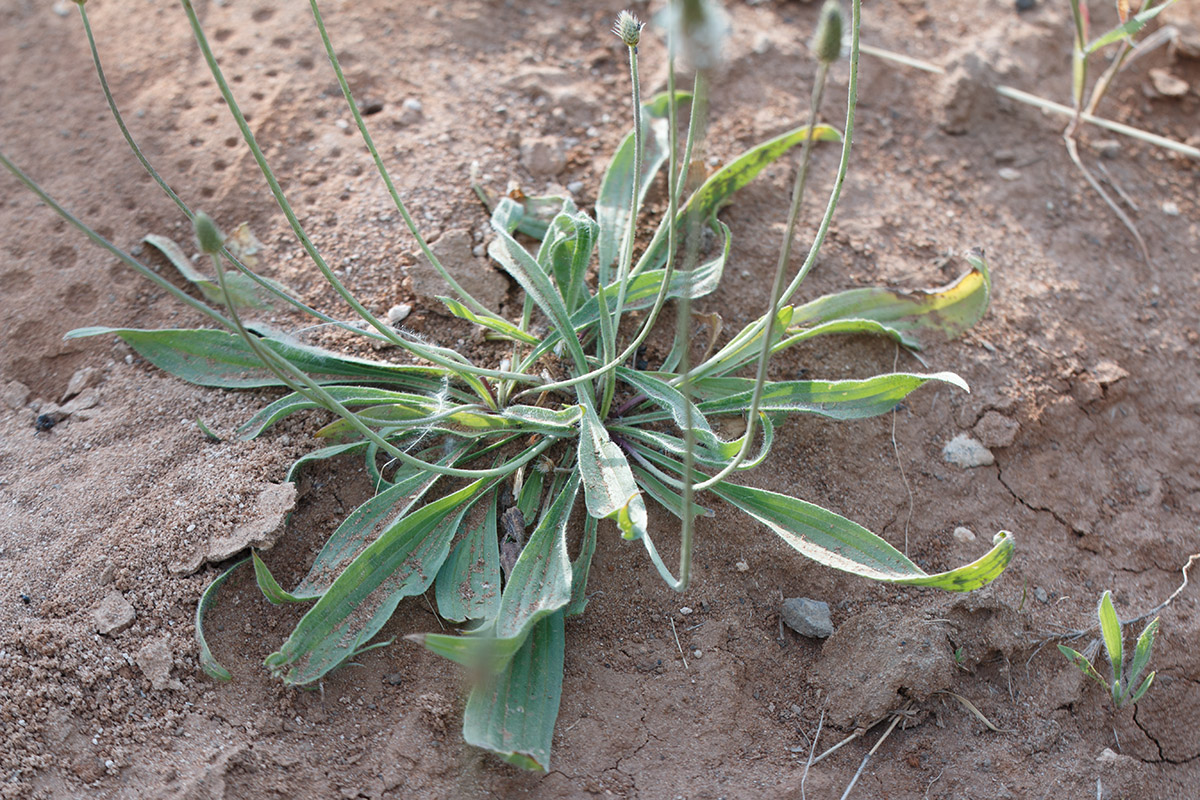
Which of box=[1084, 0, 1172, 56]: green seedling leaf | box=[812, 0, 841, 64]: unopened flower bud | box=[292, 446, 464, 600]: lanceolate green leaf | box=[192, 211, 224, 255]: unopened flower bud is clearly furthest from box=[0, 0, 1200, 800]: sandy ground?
box=[812, 0, 841, 64]: unopened flower bud

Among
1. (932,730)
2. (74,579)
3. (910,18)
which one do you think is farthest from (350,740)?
(910,18)

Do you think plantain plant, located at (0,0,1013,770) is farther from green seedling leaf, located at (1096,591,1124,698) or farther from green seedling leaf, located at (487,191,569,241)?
green seedling leaf, located at (1096,591,1124,698)

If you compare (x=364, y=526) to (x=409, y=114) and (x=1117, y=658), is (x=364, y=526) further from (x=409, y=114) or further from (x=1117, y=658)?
(x=1117, y=658)

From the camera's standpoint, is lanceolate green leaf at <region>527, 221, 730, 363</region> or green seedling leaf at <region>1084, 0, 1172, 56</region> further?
green seedling leaf at <region>1084, 0, 1172, 56</region>

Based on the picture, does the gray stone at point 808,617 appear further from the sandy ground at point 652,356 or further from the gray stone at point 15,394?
the gray stone at point 15,394

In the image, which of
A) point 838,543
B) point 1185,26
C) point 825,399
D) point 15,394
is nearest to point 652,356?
point 825,399

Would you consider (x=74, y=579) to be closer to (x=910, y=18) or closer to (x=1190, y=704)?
(x=1190, y=704)

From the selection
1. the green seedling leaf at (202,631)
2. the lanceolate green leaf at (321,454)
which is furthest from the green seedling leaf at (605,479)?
the green seedling leaf at (202,631)
